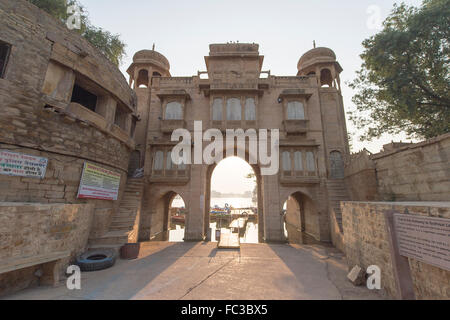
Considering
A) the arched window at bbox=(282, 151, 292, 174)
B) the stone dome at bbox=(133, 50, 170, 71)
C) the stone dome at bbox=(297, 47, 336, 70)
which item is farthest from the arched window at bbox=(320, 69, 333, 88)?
the stone dome at bbox=(133, 50, 170, 71)

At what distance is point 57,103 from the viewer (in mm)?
8180

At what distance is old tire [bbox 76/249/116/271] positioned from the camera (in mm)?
7027

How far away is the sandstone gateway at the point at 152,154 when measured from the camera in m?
5.74

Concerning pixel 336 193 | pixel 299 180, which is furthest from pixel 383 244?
pixel 336 193

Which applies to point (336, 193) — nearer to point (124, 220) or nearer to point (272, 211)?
point (272, 211)

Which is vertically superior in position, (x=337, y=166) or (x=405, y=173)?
(x=337, y=166)

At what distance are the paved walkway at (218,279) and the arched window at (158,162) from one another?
6978 mm

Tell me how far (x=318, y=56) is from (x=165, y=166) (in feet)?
62.2

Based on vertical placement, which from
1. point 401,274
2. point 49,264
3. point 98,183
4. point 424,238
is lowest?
point 49,264

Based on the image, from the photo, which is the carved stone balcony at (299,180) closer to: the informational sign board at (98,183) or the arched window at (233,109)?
the arched window at (233,109)

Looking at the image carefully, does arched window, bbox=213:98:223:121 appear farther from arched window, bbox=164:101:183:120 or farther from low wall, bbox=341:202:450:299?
low wall, bbox=341:202:450:299

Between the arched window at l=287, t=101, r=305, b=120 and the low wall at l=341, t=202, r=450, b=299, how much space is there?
9899mm

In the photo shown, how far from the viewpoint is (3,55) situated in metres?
7.55
